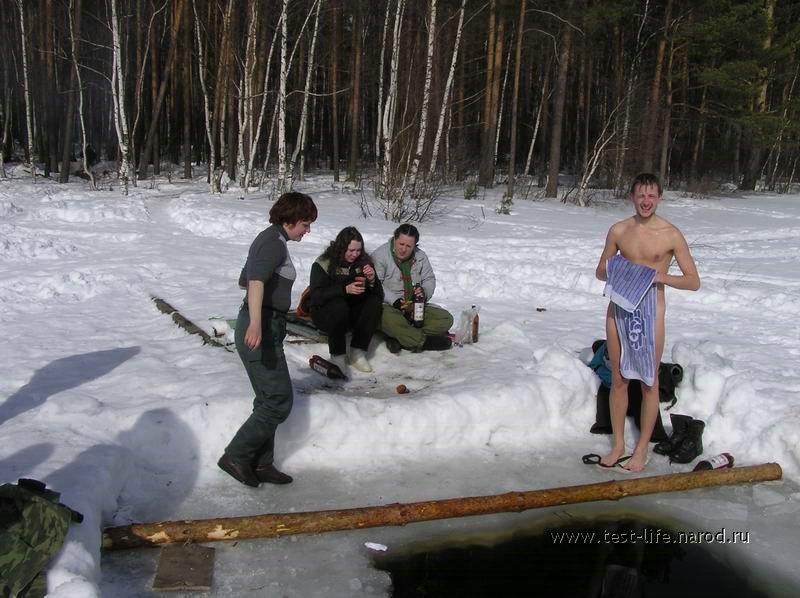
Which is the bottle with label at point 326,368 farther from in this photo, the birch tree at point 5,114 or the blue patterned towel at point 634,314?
the birch tree at point 5,114

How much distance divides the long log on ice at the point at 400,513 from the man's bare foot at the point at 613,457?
1.34 ft

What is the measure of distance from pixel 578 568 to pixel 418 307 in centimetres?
318

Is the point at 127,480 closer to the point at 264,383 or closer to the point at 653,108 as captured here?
the point at 264,383

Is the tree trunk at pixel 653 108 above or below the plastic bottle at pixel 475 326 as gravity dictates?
above

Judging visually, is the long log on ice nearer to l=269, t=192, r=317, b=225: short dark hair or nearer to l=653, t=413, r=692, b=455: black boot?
l=653, t=413, r=692, b=455: black boot

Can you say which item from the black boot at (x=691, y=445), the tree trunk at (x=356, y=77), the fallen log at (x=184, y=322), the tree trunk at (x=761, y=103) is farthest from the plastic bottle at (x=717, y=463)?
the tree trunk at (x=761, y=103)

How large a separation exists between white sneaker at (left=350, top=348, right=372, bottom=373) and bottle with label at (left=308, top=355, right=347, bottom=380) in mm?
283

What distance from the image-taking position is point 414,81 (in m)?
22.7

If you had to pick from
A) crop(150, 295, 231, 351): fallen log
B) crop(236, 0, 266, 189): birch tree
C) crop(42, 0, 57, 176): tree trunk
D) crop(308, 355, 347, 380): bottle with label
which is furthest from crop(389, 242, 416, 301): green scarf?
crop(42, 0, 57, 176): tree trunk

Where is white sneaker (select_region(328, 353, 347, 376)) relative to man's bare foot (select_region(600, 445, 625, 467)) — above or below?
above

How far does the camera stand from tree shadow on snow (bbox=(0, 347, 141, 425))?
4.89 metres

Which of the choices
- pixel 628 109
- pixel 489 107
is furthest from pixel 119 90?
pixel 628 109

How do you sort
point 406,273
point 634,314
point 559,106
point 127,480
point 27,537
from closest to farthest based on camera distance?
point 27,537
point 127,480
point 634,314
point 406,273
point 559,106

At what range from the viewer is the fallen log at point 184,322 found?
20.7 feet
